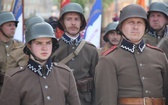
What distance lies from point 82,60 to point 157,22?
1.48m

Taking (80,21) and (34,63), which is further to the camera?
(80,21)

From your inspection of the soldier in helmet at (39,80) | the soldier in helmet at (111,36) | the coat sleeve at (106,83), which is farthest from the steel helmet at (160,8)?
the soldier in helmet at (39,80)

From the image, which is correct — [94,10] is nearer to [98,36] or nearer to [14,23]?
[98,36]

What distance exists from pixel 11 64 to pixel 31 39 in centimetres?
228

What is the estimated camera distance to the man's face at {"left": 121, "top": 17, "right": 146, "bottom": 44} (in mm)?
6059

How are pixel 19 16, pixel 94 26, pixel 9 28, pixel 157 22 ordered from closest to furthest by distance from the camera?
pixel 157 22 < pixel 9 28 < pixel 94 26 < pixel 19 16

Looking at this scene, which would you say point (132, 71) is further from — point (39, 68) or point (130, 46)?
point (39, 68)

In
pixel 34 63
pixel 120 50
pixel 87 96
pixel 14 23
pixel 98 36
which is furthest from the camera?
pixel 98 36

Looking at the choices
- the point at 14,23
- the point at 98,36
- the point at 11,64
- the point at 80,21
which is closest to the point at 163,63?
the point at 80,21

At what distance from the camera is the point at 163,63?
6184mm

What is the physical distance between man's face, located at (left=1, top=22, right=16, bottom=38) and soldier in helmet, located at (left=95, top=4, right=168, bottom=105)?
110 inches

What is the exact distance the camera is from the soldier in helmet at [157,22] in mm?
8289

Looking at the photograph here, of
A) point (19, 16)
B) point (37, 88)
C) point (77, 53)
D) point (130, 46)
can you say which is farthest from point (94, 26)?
point (37, 88)

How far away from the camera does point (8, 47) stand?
27.6ft
